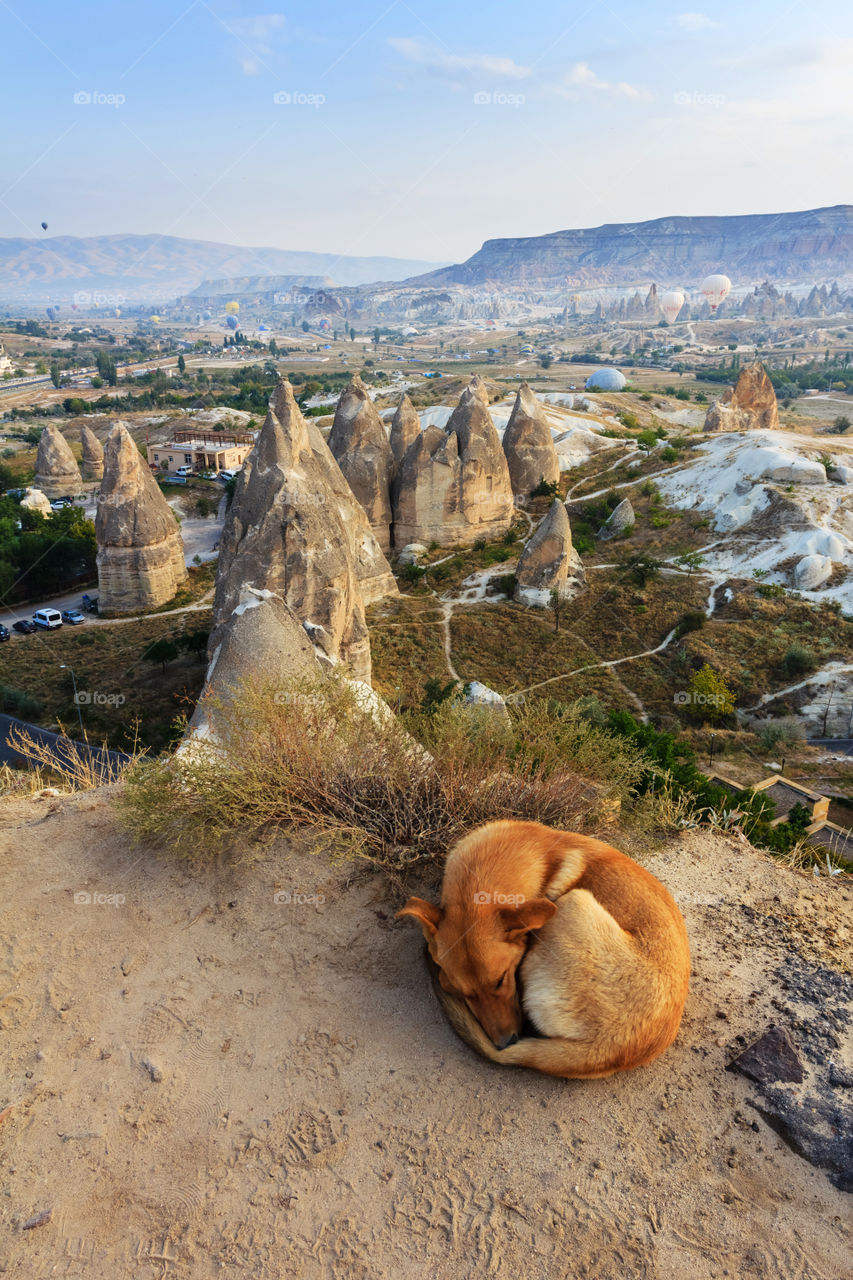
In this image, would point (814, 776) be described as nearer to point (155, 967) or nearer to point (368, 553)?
point (368, 553)

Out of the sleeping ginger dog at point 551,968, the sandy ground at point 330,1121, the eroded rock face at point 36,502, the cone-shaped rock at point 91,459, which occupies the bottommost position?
the eroded rock face at point 36,502

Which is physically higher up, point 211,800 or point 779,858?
point 211,800

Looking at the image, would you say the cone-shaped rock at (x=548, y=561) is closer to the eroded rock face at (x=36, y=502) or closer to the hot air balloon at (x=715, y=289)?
the eroded rock face at (x=36, y=502)

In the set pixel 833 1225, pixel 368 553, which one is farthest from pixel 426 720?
pixel 368 553

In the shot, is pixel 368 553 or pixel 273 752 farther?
pixel 368 553

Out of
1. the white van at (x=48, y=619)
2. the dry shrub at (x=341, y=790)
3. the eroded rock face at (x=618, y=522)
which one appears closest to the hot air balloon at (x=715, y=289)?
the eroded rock face at (x=618, y=522)

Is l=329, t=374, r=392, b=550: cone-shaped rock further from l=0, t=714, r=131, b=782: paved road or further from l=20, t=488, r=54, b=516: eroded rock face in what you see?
l=20, t=488, r=54, b=516: eroded rock face

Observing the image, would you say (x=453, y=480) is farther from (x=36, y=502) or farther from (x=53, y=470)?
(x=53, y=470)

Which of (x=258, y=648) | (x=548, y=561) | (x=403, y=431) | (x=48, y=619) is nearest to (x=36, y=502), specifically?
(x=48, y=619)
